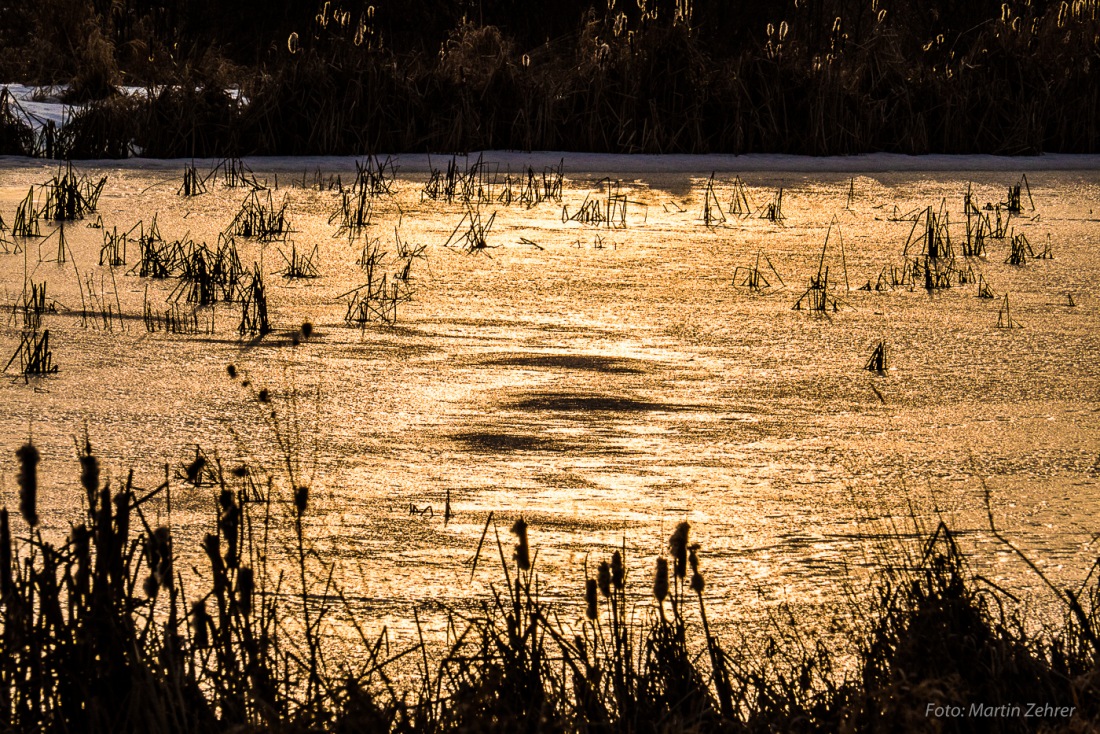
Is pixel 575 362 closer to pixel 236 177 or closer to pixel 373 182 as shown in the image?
pixel 373 182

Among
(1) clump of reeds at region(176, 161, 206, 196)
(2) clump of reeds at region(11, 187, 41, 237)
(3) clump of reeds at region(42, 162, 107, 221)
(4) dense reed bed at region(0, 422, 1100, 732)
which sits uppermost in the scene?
(1) clump of reeds at region(176, 161, 206, 196)

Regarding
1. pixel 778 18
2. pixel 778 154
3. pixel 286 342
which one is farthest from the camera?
pixel 778 18

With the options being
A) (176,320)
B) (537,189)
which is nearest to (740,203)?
(537,189)

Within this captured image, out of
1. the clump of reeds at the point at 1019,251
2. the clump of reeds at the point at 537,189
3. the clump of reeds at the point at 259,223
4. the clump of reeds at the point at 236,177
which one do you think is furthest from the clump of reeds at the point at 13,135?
the clump of reeds at the point at 1019,251

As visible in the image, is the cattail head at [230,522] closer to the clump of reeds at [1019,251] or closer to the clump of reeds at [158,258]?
the clump of reeds at [158,258]

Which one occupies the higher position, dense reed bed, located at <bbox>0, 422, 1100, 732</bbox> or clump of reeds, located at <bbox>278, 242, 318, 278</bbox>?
clump of reeds, located at <bbox>278, 242, 318, 278</bbox>

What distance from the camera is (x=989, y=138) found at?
8.98 meters

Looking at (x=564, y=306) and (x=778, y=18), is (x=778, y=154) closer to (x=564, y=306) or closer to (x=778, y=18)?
(x=564, y=306)

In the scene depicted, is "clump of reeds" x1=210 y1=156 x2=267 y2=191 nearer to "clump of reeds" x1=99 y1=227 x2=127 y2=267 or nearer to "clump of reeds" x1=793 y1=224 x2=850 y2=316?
"clump of reeds" x1=99 y1=227 x2=127 y2=267

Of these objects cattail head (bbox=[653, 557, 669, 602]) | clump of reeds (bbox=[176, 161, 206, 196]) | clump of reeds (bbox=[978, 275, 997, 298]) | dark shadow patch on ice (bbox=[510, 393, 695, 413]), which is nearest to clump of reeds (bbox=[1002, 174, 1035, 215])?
clump of reeds (bbox=[978, 275, 997, 298])

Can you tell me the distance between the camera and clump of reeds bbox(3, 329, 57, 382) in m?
3.55

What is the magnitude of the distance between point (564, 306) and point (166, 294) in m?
1.32

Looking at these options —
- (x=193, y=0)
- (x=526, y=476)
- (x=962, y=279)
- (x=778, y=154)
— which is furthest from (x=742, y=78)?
(x=193, y=0)

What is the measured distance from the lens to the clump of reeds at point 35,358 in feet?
11.7
